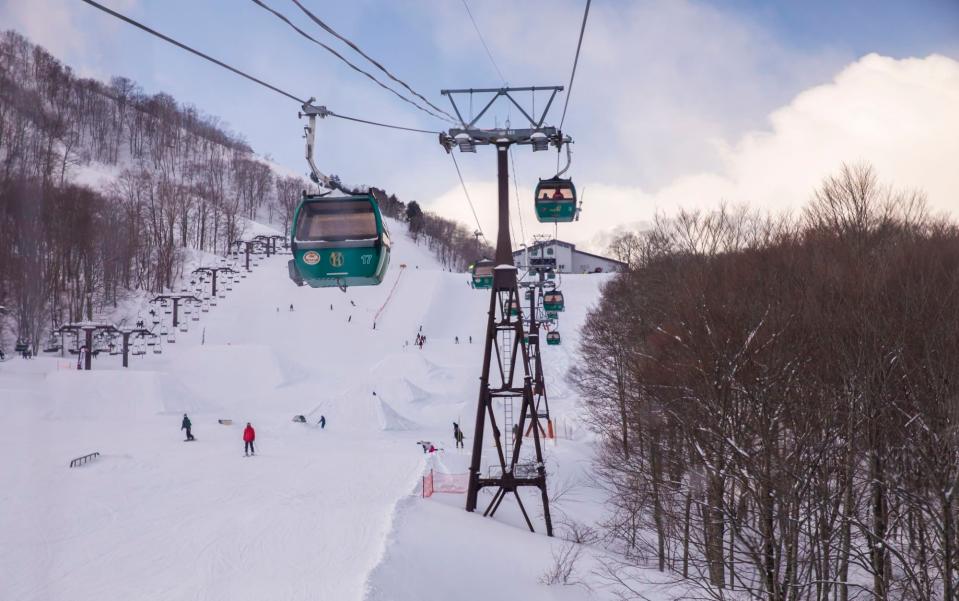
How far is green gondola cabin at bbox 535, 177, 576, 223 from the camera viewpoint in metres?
14.1

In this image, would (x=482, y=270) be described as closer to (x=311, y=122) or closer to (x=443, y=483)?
(x=443, y=483)

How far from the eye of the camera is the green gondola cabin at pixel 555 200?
14102mm

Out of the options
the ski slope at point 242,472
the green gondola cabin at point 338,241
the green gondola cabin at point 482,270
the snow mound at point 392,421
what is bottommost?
the snow mound at point 392,421

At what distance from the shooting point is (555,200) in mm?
14117

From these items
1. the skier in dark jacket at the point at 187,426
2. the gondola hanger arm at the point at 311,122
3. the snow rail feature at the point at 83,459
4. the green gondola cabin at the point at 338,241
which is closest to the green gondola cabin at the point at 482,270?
the skier in dark jacket at the point at 187,426

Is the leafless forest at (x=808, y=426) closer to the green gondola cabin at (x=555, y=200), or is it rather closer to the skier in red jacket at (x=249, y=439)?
the green gondola cabin at (x=555, y=200)

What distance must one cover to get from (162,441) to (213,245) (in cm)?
6098

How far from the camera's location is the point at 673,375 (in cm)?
1823

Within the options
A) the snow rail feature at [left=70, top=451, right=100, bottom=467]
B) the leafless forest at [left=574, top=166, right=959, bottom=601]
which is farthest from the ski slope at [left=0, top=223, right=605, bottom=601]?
the leafless forest at [left=574, top=166, right=959, bottom=601]

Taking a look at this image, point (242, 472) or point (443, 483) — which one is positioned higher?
point (242, 472)

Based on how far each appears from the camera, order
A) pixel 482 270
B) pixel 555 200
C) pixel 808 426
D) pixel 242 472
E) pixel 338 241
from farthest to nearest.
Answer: pixel 482 270, pixel 242 472, pixel 555 200, pixel 808 426, pixel 338 241

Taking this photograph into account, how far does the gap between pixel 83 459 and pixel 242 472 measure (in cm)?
437

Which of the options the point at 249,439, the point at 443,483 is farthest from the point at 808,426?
the point at 249,439

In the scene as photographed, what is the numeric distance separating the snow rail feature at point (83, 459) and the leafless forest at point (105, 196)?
9.25m
